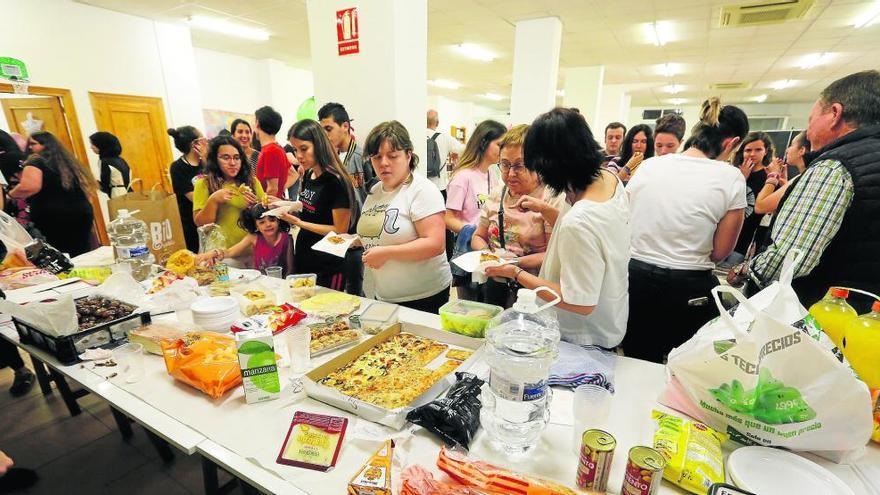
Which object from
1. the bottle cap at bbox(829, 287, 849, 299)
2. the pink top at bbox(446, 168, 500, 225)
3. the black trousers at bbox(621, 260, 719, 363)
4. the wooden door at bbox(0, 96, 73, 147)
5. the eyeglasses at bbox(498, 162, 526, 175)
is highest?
the wooden door at bbox(0, 96, 73, 147)

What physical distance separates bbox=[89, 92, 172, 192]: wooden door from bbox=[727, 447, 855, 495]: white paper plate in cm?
697

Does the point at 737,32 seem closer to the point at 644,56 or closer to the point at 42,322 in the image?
the point at 644,56

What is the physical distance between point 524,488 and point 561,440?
0.25m

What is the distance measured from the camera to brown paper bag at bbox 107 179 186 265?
2.37 metres

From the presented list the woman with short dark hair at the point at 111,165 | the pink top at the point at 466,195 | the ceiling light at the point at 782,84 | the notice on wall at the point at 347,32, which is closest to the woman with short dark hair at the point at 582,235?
the pink top at the point at 466,195

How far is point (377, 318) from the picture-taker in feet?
5.28

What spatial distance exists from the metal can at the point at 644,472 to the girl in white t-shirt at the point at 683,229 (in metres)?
1.33

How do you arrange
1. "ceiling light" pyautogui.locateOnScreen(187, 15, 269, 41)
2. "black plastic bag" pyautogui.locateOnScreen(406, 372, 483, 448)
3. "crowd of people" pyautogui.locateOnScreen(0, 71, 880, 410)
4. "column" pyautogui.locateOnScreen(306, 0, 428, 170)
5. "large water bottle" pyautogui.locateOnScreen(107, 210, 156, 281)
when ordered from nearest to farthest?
"black plastic bag" pyautogui.locateOnScreen(406, 372, 483, 448), "crowd of people" pyautogui.locateOnScreen(0, 71, 880, 410), "large water bottle" pyautogui.locateOnScreen(107, 210, 156, 281), "column" pyautogui.locateOnScreen(306, 0, 428, 170), "ceiling light" pyautogui.locateOnScreen(187, 15, 269, 41)

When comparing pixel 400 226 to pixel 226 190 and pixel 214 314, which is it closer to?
pixel 214 314

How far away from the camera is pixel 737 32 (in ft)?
18.7

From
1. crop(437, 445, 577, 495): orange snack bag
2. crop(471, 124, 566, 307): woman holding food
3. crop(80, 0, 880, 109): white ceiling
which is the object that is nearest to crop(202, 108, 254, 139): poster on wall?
crop(80, 0, 880, 109): white ceiling

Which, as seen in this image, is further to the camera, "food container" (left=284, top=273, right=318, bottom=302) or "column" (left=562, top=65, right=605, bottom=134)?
"column" (left=562, top=65, right=605, bottom=134)

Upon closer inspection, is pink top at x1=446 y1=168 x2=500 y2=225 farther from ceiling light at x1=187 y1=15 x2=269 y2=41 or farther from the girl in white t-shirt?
ceiling light at x1=187 y1=15 x2=269 y2=41

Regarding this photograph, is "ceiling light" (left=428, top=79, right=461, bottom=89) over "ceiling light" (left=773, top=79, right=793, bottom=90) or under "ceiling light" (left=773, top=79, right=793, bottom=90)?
over
